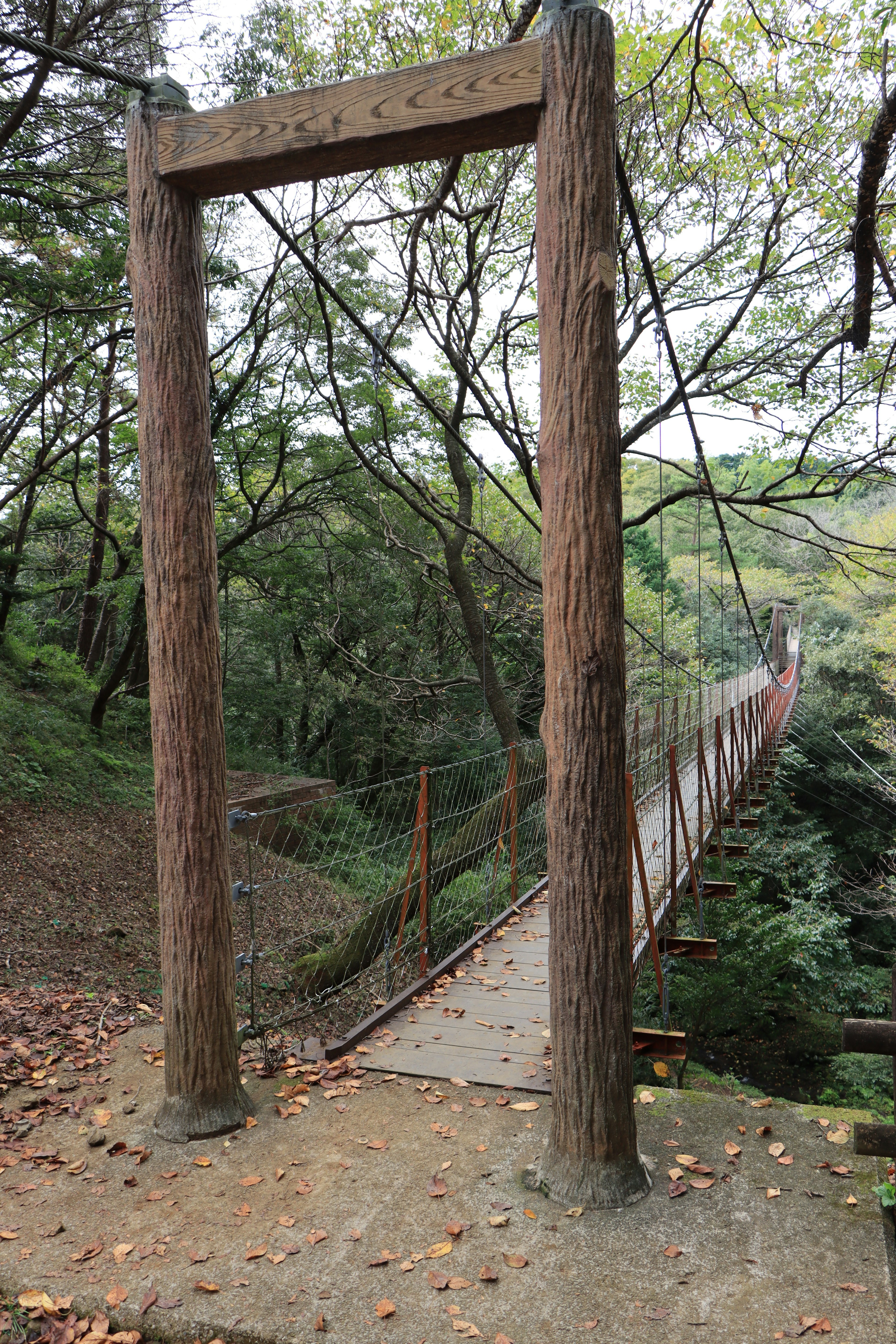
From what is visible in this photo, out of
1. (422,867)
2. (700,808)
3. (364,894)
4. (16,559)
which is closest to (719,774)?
(700,808)

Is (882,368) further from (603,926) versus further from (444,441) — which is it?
(603,926)

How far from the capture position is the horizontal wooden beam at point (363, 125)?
206 centimetres

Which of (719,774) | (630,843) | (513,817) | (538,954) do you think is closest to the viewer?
(630,843)

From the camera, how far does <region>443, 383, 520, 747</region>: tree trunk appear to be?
7871mm

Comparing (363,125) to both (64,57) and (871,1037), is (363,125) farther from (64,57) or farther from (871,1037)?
(871,1037)

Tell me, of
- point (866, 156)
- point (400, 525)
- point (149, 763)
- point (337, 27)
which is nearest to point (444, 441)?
point (400, 525)

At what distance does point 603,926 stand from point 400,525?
27.5 feet

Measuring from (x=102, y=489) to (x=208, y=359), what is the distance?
20.2 ft

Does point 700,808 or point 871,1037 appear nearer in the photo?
point 871,1037

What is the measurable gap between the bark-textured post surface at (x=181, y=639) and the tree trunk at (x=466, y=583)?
5.08 meters

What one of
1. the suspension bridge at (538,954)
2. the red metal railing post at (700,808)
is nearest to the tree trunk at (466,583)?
the suspension bridge at (538,954)

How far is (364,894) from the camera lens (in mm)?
7098

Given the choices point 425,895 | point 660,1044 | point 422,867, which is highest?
point 422,867

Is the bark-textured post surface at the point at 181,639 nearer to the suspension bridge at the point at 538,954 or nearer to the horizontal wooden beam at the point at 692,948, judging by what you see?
the suspension bridge at the point at 538,954
